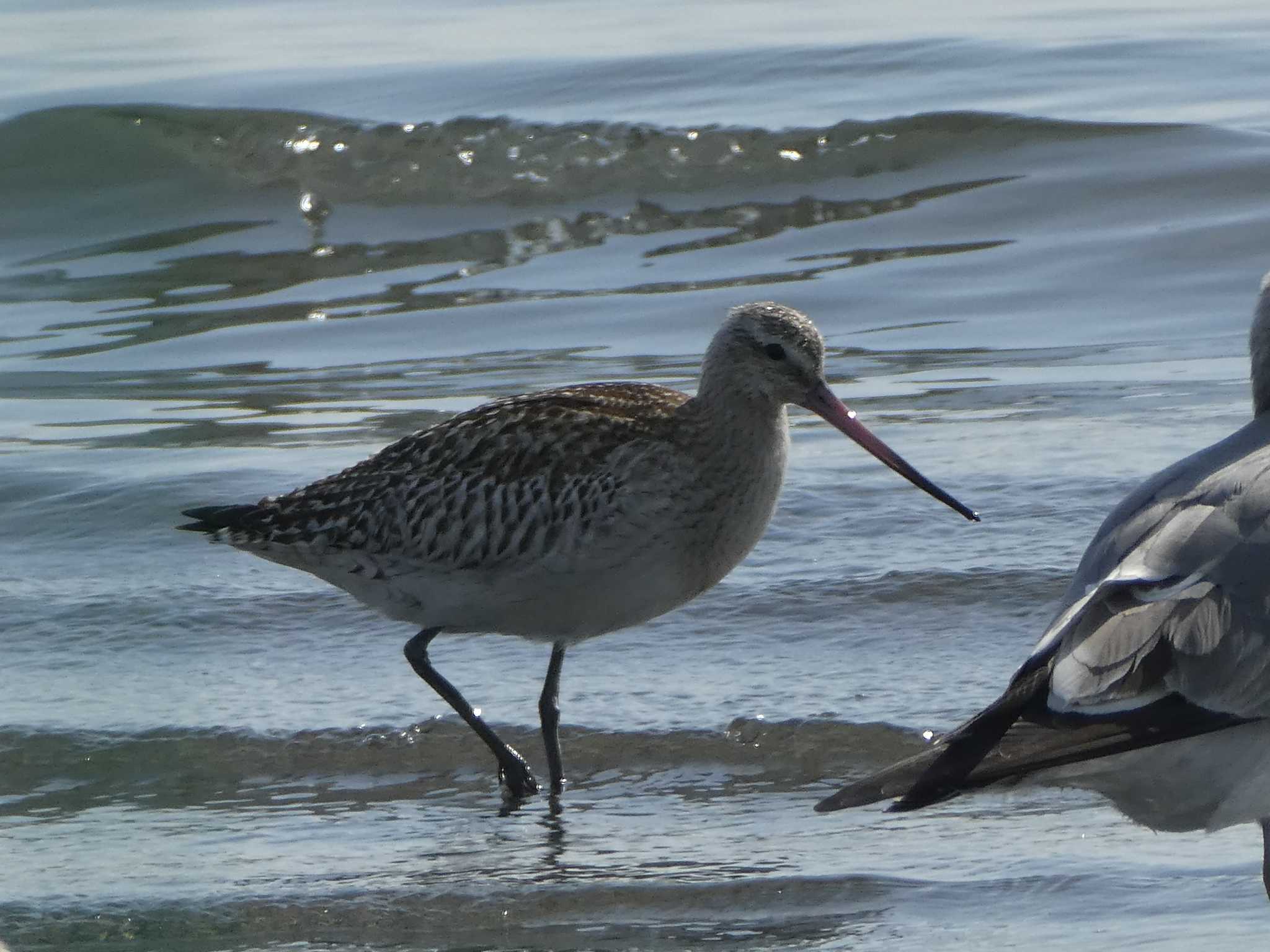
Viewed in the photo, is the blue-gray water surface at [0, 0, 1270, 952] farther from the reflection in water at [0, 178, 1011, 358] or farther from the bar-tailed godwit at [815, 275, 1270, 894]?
the bar-tailed godwit at [815, 275, 1270, 894]

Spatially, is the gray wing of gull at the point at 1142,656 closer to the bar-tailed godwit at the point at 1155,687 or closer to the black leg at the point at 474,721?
the bar-tailed godwit at the point at 1155,687

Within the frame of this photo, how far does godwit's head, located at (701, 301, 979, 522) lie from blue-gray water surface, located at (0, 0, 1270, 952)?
79 centimetres

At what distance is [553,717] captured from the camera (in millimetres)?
5613

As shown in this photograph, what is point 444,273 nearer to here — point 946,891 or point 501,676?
point 501,676

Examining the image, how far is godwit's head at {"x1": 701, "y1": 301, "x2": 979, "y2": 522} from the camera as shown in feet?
18.9

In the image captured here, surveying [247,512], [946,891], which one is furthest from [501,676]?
[946,891]

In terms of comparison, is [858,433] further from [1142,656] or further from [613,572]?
[1142,656]

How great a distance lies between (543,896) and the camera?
4676 mm

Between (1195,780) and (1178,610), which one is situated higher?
(1178,610)

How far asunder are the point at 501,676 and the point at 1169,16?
13.7 metres

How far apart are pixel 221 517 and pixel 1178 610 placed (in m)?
3.14

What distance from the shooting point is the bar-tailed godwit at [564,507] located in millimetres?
5535

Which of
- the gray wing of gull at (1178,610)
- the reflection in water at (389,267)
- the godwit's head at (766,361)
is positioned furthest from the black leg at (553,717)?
the reflection in water at (389,267)

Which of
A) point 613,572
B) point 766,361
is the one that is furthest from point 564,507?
point 766,361
